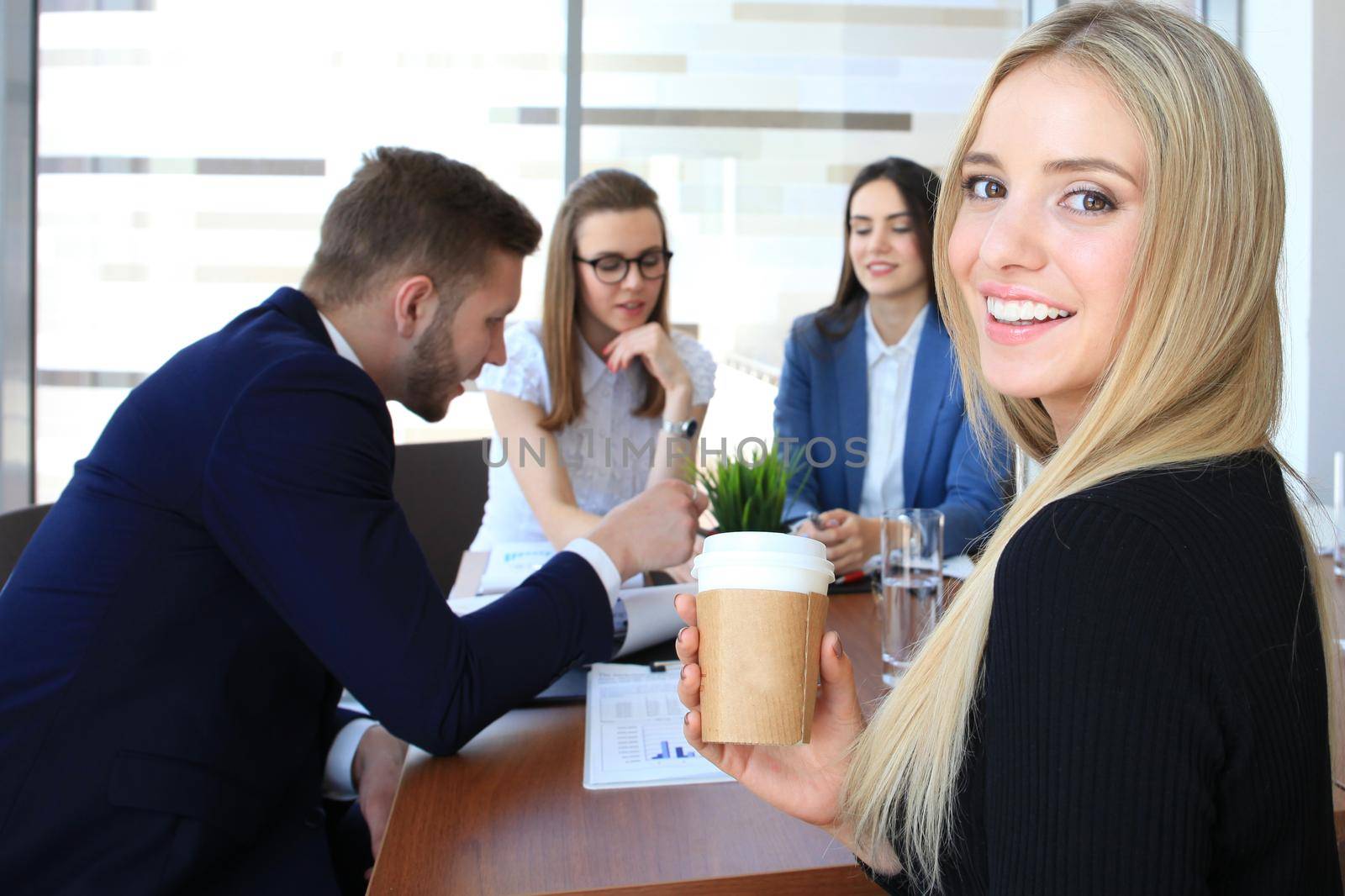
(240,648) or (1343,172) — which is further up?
(1343,172)

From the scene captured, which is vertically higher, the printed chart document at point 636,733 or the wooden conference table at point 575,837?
the printed chart document at point 636,733

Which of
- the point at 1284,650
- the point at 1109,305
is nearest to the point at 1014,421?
the point at 1109,305

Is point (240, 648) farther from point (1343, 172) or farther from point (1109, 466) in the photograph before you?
point (1343, 172)

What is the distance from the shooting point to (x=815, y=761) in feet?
3.46

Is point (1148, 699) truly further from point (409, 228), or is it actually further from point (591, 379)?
point (591, 379)

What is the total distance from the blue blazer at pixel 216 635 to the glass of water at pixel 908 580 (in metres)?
0.51

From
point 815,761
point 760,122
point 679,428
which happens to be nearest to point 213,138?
point 760,122

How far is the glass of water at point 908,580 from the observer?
1.56 metres

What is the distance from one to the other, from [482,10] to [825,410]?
8.02 feet

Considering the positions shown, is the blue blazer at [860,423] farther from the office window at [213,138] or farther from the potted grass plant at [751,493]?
the office window at [213,138]

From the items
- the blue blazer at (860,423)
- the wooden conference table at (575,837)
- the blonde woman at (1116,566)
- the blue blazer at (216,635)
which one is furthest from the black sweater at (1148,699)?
the blue blazer at (860,423)

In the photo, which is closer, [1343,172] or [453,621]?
[453,621]

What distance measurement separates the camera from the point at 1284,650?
732 mm

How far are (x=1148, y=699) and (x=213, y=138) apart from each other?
14.4 ft
